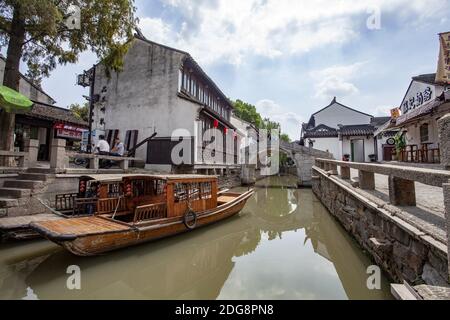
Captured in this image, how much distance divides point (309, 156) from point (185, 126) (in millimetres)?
12001

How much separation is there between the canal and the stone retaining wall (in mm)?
421

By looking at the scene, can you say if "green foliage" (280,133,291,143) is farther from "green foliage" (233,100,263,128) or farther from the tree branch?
the tree branch

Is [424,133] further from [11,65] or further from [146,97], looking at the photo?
[11,65]

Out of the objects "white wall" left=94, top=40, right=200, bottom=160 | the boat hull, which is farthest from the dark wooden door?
the boat hull

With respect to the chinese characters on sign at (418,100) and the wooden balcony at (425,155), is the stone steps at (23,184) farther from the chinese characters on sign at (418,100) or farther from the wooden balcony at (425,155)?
the chinese characters on sign at (418,100)

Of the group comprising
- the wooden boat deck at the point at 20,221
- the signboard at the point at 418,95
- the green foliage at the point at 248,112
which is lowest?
the wooden boat deck at the point at 20,221

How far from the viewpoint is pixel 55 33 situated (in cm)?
838

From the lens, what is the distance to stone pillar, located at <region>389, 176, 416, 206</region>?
185 inches

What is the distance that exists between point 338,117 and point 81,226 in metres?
34.7

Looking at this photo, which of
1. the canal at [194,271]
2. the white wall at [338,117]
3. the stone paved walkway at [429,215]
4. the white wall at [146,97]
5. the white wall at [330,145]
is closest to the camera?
the stone paved walkway at [429,215]

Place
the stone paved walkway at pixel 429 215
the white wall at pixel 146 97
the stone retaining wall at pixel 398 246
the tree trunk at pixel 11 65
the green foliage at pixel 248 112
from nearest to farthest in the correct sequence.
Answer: the stone retaining wall at pixel 398 246, the stone paved walkway at pixel 429 215, the tree trunk at pixel 11 65, the white wall at pixel 146 97, the green foliage at pixel 248 112

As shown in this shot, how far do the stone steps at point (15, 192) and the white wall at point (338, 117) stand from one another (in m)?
34.0

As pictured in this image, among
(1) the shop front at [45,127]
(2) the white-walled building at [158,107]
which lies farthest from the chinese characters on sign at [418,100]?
(1) the shop front at [45,127]

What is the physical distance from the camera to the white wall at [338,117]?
3297 centimetres
